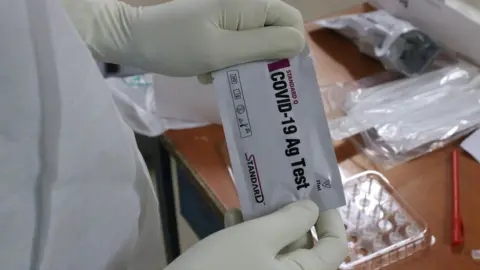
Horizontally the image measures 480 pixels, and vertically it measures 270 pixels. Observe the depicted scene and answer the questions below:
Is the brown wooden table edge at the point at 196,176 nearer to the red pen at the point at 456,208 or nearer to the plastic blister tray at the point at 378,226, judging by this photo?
the plastic blister tray at the point at 378,226

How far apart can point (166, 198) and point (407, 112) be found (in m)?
0.53

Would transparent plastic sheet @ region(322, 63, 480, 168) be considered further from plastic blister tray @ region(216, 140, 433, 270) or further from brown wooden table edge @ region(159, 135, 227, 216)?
brown wooden table edge @ region(159, 135, 227, 216)

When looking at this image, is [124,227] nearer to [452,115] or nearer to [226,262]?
[226,262]

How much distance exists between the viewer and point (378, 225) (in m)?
0.79

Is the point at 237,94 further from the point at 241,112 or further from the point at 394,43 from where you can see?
the point at 394,43

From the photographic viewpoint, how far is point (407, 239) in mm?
751

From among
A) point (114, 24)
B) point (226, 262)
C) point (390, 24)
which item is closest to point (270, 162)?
point (226, 262)

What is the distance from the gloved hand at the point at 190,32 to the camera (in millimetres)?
622

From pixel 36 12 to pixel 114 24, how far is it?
0.24 meters

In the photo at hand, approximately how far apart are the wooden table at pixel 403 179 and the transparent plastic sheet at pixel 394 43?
0.14 ft

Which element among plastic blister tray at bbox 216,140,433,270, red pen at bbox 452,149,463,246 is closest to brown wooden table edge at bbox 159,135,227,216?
plastic blister tray at bbox 216,140,433,270

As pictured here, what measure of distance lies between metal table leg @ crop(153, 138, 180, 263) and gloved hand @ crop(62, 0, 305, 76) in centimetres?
35

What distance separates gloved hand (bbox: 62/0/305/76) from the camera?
622 millimetres

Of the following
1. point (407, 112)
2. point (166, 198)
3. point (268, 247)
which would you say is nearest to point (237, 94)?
point (268, 247)
